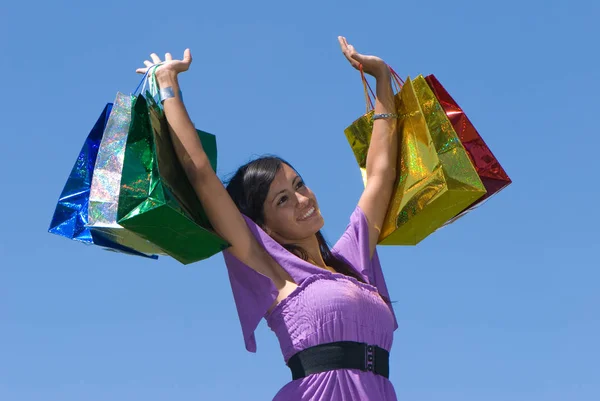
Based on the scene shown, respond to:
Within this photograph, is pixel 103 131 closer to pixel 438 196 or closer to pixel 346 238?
pixel 346 238

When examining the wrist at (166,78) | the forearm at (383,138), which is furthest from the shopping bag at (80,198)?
the forearm at (383,138)

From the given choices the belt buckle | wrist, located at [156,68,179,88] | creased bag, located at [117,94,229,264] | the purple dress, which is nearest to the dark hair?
the purple dress

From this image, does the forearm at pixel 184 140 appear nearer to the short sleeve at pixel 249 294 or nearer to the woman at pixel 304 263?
the woman at pixel 304 263

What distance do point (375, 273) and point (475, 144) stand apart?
793 mm

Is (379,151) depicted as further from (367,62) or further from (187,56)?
(187,56)

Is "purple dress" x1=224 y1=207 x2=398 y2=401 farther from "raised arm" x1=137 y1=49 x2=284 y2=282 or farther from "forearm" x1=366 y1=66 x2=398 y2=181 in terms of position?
"forearm" x1=366 y1=66 x2=398 y2=181

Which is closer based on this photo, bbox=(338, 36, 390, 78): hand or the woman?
the woman

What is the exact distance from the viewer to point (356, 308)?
171 inches

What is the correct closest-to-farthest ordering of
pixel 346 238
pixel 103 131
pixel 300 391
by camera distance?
pixel 300 391 → pixel 103 131 → pixel 346 238

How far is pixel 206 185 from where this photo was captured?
4434 millimetres

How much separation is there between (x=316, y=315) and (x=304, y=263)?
0.91ft

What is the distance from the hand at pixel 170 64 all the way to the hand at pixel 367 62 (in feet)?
2.86

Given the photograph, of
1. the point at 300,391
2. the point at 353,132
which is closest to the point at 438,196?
the point at 353,132

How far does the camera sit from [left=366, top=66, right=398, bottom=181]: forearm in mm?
5016
